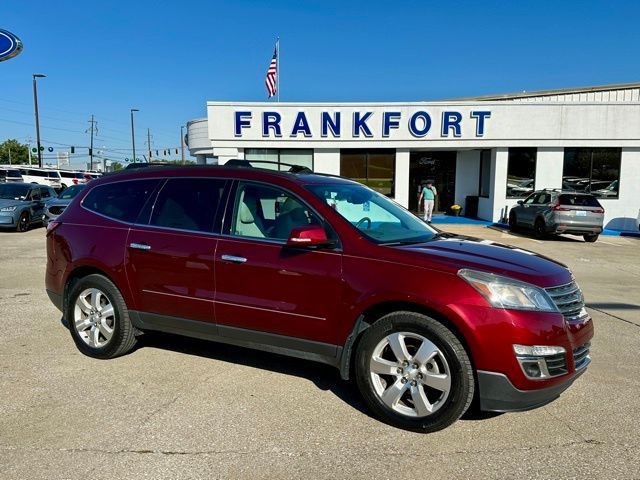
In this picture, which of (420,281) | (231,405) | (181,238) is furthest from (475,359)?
(181,238)

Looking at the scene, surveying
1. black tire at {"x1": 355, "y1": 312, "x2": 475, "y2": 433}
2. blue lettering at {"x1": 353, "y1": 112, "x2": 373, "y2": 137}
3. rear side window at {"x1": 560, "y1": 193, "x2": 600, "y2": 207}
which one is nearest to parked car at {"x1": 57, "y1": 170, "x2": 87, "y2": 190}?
blue lettering at {"x1": 353, "y1": 112, "x2": 373, "y2": 137}

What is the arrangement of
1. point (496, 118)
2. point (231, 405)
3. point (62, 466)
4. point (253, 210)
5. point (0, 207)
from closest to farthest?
point (62, 466) < point (231, 405) < point (253, 210) < point (0, 207) < point (496, 118)

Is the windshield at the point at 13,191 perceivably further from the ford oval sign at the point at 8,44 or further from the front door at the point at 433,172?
the front door at the point at 433,172

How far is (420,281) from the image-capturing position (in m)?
3.47

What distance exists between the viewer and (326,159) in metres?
21.1

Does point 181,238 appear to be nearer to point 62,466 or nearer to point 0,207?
point 62,466

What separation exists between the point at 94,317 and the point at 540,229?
49.4 feet

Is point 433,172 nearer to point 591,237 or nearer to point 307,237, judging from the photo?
point 591,237

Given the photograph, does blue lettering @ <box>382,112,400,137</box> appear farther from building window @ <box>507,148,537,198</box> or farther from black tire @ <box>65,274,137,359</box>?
black tire @ <box>65,274,137,359</box>

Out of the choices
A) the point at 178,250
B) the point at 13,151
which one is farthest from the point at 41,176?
the point at 13,151

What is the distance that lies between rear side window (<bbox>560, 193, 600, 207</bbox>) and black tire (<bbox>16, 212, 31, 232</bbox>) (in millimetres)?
16951

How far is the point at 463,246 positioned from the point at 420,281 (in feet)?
2.64

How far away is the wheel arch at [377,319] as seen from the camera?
134 inches

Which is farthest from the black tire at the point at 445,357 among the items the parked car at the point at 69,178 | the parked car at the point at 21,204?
the parked car at the point at 69,178
